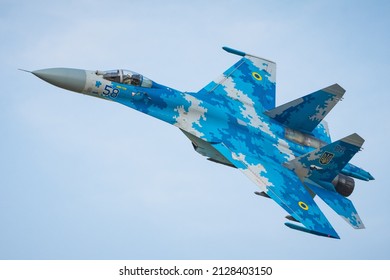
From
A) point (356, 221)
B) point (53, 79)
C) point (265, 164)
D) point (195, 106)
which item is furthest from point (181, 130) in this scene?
point (356, 221)

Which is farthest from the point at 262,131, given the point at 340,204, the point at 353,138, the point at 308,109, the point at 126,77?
the point at 126,77

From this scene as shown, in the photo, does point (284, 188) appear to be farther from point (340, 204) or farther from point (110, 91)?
point (110, 91)

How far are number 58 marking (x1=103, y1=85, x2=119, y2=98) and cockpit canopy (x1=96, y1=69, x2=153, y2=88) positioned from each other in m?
0.35

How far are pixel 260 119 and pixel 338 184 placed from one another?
13.6 ft

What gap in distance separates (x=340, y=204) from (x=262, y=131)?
4287mm

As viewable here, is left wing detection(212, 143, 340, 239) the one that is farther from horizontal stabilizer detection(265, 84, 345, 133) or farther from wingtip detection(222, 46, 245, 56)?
wingtip detection(222, 46, 245, 56)

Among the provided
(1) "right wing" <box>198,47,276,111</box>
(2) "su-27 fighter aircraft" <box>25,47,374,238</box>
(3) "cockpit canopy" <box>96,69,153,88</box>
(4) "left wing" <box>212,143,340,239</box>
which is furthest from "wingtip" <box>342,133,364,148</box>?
(3) "cockpit canopy" <box>96,69,153,88</box>

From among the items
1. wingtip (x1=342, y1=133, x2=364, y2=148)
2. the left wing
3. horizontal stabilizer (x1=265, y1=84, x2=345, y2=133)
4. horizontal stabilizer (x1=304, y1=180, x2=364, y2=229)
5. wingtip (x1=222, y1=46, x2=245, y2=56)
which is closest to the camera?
the left wing

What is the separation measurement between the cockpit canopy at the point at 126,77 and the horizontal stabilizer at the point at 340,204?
7.60m

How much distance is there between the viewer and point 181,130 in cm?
2830

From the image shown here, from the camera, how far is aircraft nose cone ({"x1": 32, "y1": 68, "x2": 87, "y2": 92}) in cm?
2622

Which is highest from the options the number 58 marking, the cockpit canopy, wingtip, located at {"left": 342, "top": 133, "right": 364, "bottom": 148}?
the cockpit canopy

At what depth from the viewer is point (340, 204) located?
29.3m

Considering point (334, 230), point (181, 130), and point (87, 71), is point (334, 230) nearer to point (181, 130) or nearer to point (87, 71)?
point (181, 130)
